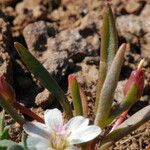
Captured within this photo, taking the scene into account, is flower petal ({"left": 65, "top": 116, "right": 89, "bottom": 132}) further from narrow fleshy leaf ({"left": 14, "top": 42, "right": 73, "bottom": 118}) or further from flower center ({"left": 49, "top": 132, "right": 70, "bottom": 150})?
narrow fleshy leaf ({"left": 14, "top": 42, "right": 73, "bottom": 118})

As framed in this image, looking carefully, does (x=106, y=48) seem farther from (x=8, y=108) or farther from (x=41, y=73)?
(x=8, y=108)

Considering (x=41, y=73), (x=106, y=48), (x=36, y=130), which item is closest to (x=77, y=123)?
(x=36, y=130)

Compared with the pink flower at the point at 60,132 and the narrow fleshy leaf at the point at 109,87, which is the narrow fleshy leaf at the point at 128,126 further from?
the pink flower at the point at 60,132

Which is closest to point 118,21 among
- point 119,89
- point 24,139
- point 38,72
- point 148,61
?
point 148,61

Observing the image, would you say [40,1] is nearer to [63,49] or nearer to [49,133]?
[63,49]

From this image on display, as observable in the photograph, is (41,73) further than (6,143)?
Yes

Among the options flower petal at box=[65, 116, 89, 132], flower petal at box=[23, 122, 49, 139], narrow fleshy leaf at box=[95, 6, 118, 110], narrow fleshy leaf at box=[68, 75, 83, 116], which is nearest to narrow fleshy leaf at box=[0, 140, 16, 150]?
flower petal at box=[23, 122, 49, 139]

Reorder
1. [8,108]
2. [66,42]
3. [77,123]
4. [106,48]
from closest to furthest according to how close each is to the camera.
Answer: [77,123]
[8,108]
[106,48]
[66,42]
